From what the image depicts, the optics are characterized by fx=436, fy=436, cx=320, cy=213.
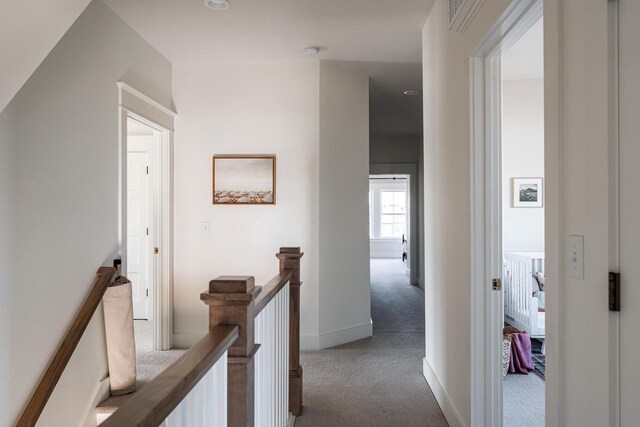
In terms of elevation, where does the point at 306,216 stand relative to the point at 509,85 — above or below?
below

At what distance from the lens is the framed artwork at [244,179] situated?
4.09 metres

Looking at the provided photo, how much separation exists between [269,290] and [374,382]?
1.76m

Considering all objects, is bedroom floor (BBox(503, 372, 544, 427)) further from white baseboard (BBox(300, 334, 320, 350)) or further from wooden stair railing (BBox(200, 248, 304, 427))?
wooden stair railing (BBox(200, 248, 304, 427))

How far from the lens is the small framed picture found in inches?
180

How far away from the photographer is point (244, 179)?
4117 mm

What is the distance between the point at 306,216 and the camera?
4.07m

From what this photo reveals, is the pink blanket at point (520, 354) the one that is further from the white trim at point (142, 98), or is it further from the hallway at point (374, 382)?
the white trim at point (142, 98)
